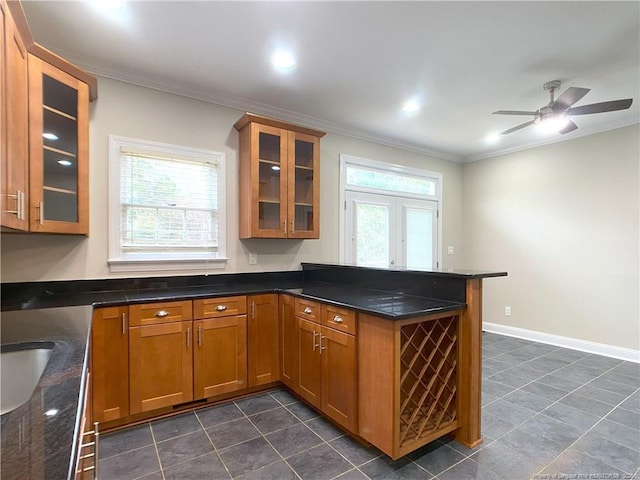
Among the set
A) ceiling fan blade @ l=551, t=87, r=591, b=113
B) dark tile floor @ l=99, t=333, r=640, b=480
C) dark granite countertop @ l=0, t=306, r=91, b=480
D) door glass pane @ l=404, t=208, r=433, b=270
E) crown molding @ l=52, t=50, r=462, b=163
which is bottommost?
dark tile floor @ l=99, t=333, r=640, b=480

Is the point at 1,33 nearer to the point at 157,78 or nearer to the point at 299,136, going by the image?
the point at 157,78

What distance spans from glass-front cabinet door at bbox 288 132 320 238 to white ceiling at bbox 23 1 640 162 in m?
0.46

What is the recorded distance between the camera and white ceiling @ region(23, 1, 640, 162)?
2135 mm

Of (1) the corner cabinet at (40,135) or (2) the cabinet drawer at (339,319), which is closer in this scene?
(1) the corner cabinet at (40,135)

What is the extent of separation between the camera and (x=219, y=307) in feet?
9.00

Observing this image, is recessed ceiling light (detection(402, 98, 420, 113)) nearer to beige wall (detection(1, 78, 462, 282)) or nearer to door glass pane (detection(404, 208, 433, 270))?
beige wall (detection(1, 78, 462, 282))

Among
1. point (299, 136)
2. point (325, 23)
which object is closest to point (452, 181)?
point (299, 136)

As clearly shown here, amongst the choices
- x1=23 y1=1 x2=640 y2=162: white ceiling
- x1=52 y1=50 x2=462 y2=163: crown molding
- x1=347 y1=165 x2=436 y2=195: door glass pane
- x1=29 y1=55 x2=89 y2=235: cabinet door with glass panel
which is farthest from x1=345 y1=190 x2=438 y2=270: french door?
x1=29 y1=55 x2=89 y2=235: cabinet door with glass panel

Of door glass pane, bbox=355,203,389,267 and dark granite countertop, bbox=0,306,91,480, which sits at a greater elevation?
door glass pane, bbox=355,203,389,267

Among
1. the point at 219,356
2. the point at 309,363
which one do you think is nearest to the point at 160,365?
the point at 219,356

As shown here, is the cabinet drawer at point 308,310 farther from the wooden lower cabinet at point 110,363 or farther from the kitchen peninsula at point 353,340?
the wooden lower cabinet at point 110,363

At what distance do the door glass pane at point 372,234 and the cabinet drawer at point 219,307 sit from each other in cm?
196

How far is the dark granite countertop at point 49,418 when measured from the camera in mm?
601

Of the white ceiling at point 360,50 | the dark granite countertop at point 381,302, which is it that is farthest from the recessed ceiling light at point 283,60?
the dark granite countertop at point 381,302
